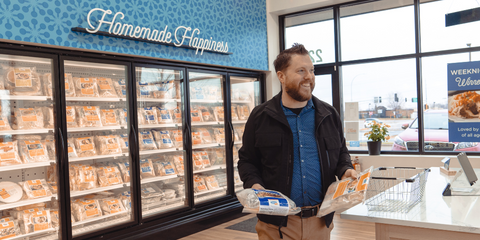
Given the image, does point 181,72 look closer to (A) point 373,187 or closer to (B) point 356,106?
(B) point 356,106

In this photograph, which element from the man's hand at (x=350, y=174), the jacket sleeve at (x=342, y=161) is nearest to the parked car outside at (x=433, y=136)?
the jacket sleeve at (x=342, y=161)

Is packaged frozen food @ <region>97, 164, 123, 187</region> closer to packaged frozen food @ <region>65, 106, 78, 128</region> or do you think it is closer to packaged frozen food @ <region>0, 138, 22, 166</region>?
packaged frozen food @ <region>65, 106, 78, 128</region>

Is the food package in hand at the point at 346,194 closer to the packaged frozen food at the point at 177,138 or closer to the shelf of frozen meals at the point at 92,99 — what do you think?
the shelf of frozen meals at the point at 92,99

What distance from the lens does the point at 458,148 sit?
207 inches

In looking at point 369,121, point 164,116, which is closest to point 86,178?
point 164,116

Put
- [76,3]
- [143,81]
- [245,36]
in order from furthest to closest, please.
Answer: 1. [245,36]
2. [143,81]
3. [76,3]

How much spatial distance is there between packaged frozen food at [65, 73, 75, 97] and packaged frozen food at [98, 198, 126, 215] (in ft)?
3.87

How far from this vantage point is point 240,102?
5.84 m

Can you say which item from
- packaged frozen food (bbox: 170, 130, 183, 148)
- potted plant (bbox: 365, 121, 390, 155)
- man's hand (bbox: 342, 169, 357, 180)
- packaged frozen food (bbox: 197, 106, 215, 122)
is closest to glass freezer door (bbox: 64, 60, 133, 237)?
packaged frozen food (bbox: 170, 130, 183, 148)

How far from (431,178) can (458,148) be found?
282 centimetres

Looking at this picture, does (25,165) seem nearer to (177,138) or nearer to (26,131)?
(26,131)

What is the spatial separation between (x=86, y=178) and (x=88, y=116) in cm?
63

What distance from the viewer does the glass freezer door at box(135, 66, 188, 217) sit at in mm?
4410

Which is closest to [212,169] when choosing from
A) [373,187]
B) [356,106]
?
[356,106]
